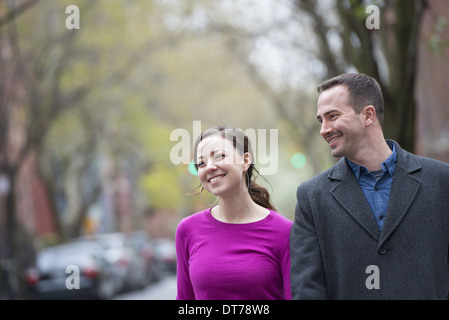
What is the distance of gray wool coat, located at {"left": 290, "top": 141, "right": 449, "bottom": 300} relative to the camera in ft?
10.5

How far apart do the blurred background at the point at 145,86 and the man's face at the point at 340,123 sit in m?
4.94

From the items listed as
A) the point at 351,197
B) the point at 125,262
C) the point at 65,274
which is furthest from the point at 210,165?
the point at 125,262

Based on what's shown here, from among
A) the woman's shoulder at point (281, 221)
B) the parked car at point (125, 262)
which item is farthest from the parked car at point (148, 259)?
the woman's shoulder at point (281, 221)

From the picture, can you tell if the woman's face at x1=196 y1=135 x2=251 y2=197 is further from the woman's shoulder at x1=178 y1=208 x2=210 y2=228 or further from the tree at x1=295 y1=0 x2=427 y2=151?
the tree at x1=295 y1=0 x2=427 y2=151

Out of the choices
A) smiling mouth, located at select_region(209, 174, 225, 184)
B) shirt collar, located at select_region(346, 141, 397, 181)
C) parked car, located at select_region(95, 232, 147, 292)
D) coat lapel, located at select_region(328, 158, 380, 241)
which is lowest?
parked car, located at select_region(95, 232, 147, 292)

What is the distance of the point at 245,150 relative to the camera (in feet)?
13.1

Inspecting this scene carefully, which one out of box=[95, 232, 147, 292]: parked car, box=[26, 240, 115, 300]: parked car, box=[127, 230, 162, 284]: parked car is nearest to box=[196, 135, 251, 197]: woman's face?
box=[26, 240, 115, 300]: parked car

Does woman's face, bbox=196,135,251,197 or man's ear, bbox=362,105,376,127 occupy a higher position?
man's ear, bbox=362,105,376,127

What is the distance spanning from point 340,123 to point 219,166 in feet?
2.21

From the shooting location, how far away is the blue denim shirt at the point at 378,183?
3.36m

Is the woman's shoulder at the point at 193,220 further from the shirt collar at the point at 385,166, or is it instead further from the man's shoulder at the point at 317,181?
the shirt collar at the point at 385,166

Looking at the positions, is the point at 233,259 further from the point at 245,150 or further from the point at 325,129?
the point at 325,129

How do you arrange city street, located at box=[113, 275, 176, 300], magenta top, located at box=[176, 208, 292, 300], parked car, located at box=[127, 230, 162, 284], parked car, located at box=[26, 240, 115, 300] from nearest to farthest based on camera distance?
magenta top, located at box=[176, 208, 292, 300] < parked car, located at box=[26, 240, 115, 300] < city street, located at box=[113, 275, 176, 300] < parked car, located at box=[127, 230, 162, 284]

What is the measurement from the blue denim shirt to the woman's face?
61 cm
